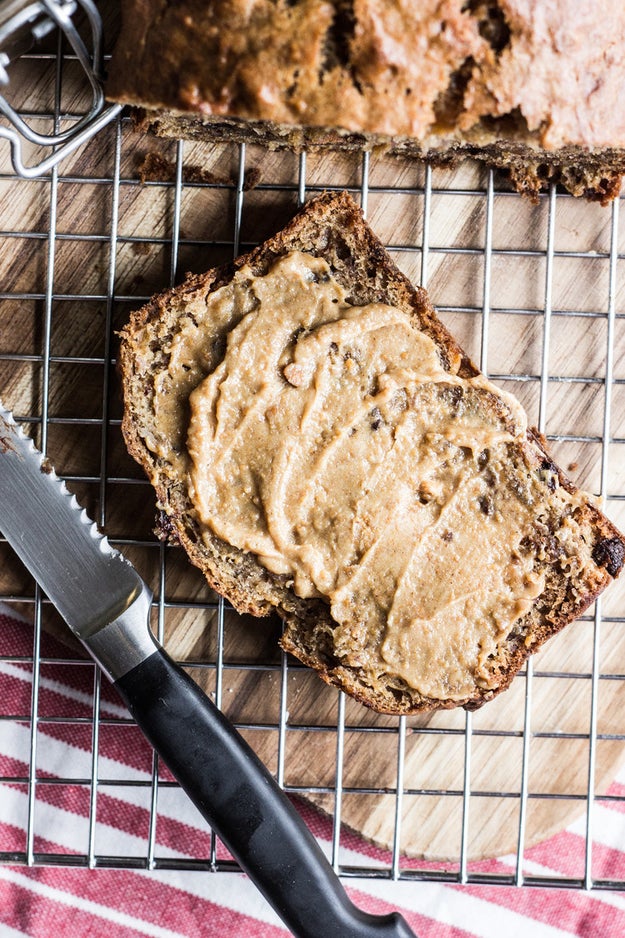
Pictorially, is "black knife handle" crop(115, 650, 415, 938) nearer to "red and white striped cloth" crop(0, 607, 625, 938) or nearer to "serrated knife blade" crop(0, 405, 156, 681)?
"serrated knife blade" crop(0, 405, 156, 681)

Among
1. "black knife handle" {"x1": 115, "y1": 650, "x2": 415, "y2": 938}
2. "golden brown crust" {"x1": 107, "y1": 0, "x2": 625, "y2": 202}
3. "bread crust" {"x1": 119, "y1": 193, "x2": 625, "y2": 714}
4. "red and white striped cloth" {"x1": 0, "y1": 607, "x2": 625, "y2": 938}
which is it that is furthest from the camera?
"red and white striped cloth" {"x1": 0, "y1": 607, "x2": 625, "y2": 938}

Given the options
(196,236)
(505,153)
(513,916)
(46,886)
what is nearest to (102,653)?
(46,886)

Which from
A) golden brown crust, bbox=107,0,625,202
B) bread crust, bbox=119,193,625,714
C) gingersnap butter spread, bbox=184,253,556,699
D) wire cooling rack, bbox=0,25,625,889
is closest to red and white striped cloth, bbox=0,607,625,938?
wire cooling rack, bbox=0,25,625,889

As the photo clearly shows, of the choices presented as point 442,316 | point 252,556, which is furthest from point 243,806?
point 442,316

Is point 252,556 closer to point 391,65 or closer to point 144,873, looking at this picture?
point 144,873

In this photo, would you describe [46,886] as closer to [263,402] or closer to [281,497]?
[281,497]

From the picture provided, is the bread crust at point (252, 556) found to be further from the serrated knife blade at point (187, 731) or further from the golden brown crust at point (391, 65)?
the golden brown crust at point (391, 65)

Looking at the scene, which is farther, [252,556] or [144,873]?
[144,873]
